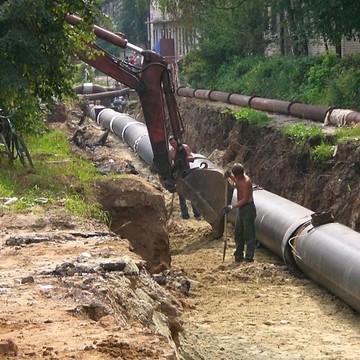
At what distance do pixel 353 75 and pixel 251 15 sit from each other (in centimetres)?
1421

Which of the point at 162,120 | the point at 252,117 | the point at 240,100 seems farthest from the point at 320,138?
the point at 240,100

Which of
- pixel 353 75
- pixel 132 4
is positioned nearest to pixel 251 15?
pixel 353 75

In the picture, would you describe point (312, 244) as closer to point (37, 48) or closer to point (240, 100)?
point (37, 48)

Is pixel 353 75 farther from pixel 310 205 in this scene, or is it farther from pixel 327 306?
pixel 327 306

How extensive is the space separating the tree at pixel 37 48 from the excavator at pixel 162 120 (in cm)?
28

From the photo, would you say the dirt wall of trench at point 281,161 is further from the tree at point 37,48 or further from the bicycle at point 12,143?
the bicycle at point 12,143

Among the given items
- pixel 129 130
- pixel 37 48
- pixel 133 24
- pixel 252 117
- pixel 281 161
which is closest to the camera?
pixel 37 48

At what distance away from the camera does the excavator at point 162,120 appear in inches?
688

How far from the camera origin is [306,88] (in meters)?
28.6

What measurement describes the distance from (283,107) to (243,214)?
9.95 m

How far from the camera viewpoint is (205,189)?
57.4ft

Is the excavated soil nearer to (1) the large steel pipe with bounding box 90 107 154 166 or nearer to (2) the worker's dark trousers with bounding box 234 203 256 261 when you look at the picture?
(2) the worker's dark trousers with bounding box 234 203 256 261

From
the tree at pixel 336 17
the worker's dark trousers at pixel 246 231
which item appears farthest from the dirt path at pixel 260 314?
the tree at pixel 336 17

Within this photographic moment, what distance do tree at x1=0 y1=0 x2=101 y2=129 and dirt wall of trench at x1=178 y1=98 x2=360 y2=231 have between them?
4.90 metres
